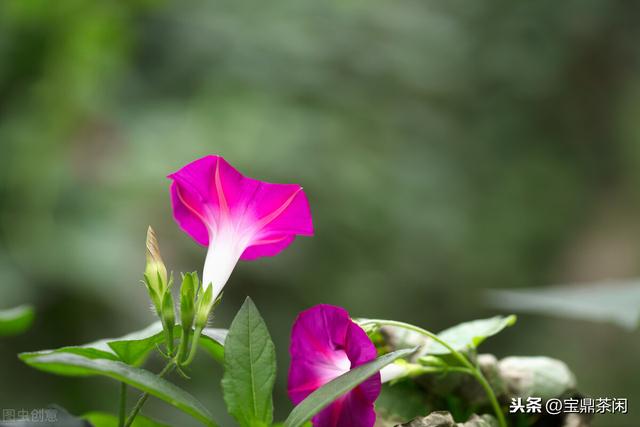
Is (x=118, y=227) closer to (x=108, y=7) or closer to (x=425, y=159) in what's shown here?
(x=108, y=7)

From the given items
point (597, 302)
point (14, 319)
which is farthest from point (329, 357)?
point (597, 302)

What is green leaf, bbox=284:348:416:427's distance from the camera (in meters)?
0.26

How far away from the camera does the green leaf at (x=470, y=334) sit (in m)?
0.37

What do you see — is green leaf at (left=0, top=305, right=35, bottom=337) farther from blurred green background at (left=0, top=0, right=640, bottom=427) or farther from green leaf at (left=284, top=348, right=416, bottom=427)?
blurred green background at (left=0, top=0, right=640, bottom=427)

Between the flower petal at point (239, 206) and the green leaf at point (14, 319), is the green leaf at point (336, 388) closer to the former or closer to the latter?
the flower petal at point (239, 206)

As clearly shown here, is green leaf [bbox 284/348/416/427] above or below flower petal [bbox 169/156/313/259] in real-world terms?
below

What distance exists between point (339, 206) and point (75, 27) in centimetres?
76

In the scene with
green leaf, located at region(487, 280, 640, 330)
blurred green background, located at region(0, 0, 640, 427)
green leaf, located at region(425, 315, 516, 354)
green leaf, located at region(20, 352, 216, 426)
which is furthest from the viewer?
blurred green background, located at region(0, 0, 640, 427)

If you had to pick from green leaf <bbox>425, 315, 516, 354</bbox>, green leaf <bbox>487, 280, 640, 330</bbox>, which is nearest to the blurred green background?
green leaf <bbox>487, 280, 640, 330</bbox>

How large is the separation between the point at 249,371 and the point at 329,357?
1.5 inches

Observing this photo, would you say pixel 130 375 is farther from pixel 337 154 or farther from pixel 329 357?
pixel 337 154

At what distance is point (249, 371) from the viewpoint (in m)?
0.30

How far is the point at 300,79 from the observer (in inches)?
82.1

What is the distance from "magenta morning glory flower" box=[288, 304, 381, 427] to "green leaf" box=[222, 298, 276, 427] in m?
0.02
